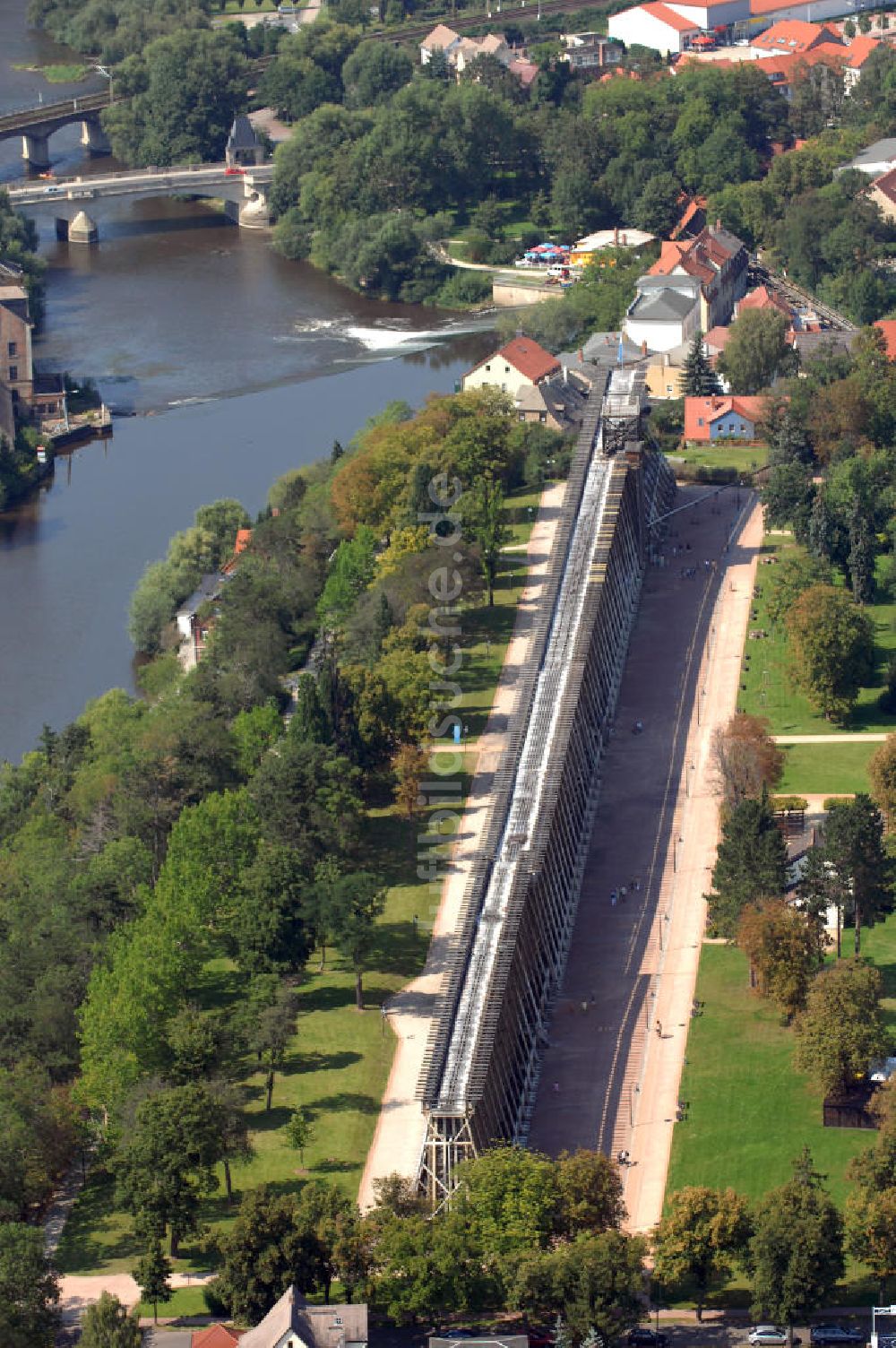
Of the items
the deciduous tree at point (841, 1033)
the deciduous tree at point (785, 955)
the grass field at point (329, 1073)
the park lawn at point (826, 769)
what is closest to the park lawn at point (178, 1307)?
the grass field at point (329, 1073)

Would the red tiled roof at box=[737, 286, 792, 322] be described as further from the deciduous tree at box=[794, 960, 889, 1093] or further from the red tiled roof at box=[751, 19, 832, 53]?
the deciduous tree at box=[794, 960, 889, 1093]

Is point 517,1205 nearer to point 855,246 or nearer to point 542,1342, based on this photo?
point 542,1342

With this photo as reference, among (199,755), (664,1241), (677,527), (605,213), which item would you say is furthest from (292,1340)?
(605,213)

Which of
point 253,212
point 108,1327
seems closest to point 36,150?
point 253,212

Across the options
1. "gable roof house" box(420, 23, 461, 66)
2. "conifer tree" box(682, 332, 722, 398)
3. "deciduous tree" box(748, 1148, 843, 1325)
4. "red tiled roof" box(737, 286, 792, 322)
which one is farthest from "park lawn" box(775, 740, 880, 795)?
"gable roof house" box(420, 23, 461, 66)

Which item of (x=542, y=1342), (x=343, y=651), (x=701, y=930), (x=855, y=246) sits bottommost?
(x=542, y=1342)

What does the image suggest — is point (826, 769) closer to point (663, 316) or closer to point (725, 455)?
point (725, 455)
